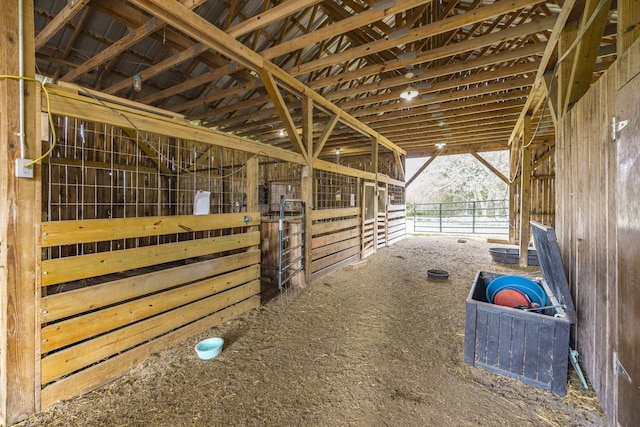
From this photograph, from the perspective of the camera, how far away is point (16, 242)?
1547 mm

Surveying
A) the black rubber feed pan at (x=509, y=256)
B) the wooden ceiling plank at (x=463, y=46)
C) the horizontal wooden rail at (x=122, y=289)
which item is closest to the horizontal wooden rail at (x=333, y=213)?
the horizontal wooden rail at (x=122, y=289)

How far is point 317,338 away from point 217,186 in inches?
193

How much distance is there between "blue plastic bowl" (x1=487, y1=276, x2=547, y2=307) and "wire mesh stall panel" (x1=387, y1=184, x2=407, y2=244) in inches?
220

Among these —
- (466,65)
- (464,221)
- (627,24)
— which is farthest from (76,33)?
(464,221)

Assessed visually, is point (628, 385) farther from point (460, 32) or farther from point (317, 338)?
point (460, 32)

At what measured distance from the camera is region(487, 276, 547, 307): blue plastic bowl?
92.1 inches

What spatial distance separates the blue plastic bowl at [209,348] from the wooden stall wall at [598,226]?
262cm

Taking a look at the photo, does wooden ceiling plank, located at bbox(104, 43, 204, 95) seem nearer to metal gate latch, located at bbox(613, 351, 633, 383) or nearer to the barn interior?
the barn interior

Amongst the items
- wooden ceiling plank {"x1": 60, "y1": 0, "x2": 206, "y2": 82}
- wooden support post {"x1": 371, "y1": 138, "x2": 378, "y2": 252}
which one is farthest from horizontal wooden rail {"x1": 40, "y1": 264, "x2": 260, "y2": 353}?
wooden support post {"x1": 371, "y1": 138, "x2": 378, "y2": 252}

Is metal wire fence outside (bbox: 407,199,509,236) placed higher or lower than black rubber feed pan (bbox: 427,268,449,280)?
higher

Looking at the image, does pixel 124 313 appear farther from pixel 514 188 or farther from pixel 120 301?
pixel 514 188

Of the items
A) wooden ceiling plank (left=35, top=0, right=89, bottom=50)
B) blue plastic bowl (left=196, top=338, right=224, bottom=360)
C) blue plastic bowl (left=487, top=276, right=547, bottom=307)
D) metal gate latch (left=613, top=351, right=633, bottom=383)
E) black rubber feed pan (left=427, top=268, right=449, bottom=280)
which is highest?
wooden ceiling plank (left=35, top=0, right=89, bottom=50)

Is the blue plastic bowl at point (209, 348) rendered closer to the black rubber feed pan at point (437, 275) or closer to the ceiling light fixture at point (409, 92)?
the black rubber feed pan at point (437, 275)

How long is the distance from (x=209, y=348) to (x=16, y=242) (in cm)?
152
